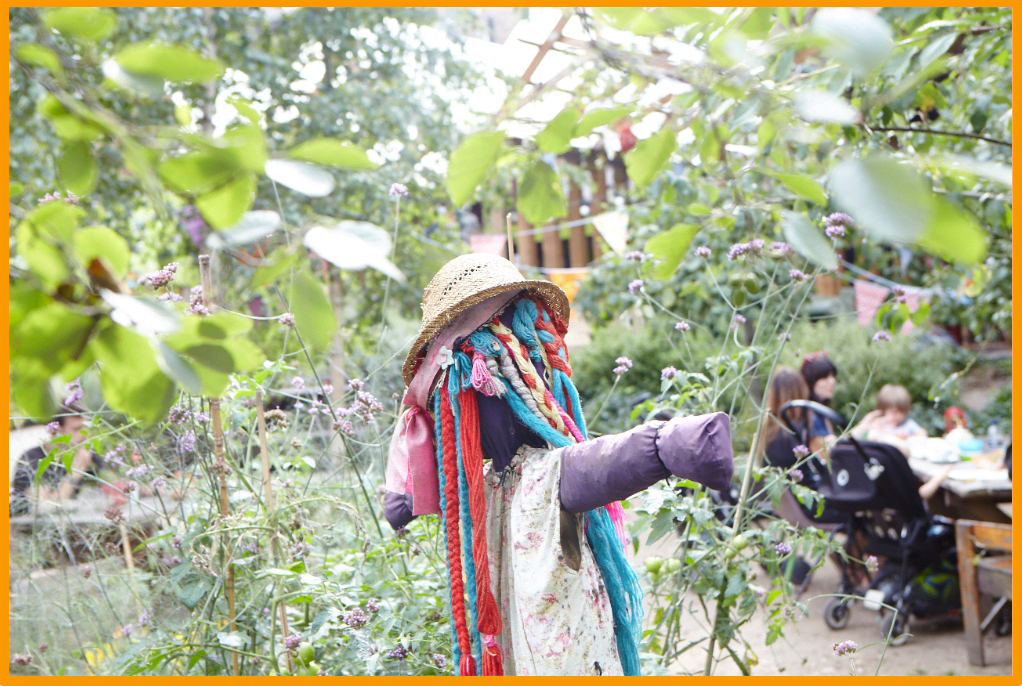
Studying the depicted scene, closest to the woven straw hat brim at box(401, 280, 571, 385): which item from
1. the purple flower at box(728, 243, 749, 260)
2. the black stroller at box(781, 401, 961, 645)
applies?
the purple flower at box(728, 243, 749, 260)

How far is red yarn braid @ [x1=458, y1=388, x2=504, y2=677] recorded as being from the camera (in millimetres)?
1458

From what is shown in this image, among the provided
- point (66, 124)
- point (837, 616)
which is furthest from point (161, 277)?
point (837, 616)

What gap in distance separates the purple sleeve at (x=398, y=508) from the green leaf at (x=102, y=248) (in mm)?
1172

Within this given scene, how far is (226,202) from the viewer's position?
500 millimetres

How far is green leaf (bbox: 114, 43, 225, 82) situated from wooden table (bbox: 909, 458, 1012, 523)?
342 cm

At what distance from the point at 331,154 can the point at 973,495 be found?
3.39m

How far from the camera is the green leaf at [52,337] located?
485 millimetres

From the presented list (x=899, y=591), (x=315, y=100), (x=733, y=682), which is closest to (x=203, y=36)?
(x=315, y=100)

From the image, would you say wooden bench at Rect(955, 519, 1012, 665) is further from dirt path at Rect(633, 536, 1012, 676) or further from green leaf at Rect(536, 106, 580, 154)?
green leaf at Rect(536, 106, 580, 154)

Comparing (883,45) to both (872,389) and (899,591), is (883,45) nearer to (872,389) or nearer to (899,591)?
(899,591)

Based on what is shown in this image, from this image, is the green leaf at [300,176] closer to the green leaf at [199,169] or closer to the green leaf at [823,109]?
the green leaf at [199,169]

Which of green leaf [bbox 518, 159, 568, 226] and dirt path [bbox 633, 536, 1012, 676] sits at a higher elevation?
green leaf [bbox 518, 159, 568, 226]

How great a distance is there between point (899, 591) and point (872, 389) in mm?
4489

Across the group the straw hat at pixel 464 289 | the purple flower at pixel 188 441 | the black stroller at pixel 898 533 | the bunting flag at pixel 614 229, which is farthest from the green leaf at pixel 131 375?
the bunting flag at pixel 614 229
